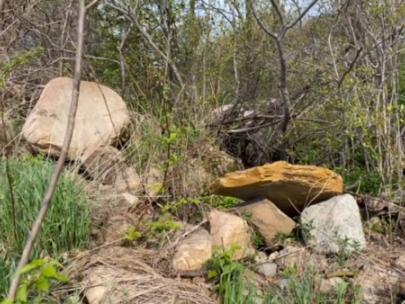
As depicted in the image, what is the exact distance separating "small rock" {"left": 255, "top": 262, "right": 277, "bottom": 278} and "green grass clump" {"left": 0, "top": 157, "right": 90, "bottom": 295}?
1040mm

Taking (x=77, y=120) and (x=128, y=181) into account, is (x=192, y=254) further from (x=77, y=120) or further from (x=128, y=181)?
(x=77, y=120)

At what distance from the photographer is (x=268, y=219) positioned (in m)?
3.58

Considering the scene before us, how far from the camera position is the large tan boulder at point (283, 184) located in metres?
3.61

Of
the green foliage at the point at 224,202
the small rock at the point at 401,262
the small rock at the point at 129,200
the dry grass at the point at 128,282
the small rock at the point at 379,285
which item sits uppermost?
the small rock at the point at 129,200

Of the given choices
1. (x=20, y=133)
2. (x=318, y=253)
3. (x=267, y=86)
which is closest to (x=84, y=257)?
(x=318, y=253)

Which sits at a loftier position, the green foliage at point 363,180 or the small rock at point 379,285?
the green foliage at point 363,180

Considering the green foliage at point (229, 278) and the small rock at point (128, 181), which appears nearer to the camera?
the green foliage at point (229, 278)

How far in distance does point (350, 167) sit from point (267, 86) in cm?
125

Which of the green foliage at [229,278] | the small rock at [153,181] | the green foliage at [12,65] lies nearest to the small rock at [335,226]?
the green foliage at [229,278]

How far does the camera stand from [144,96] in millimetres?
4863

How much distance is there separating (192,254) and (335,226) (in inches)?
37.0

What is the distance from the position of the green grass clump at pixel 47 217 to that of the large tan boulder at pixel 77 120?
3.12 feet

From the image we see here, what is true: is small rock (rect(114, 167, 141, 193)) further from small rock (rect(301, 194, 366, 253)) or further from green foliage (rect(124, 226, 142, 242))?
small rock (rect(301, 194, 366, 253))

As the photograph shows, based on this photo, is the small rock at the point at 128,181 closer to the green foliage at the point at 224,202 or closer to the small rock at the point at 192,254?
the green foliage at the point at 224,202
